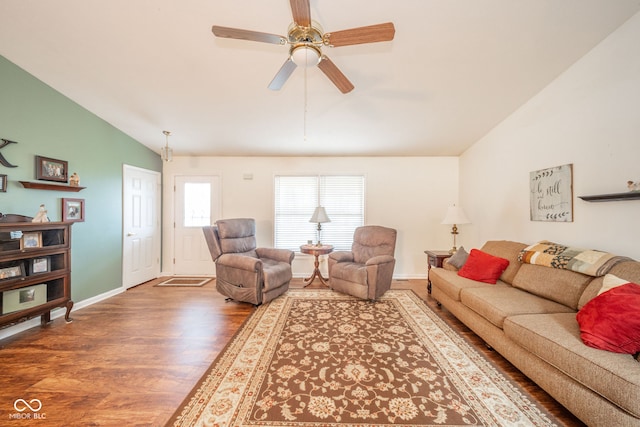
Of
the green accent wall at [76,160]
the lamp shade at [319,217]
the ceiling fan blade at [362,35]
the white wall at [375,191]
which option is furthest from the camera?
the white wall at [375,191]

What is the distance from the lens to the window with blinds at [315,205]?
187 inches

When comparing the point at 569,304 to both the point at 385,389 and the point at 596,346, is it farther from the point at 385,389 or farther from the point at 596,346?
the point at 385,389

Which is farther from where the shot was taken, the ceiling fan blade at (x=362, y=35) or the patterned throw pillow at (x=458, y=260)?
the patterned throw pillow at (x=458, y=260)

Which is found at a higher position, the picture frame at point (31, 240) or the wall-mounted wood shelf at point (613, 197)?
the wall-mounted wood shelf at point (613, 197)

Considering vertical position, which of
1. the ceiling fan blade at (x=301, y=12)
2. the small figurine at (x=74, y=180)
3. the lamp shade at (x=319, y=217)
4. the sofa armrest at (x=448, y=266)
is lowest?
the sofa armrest at (x=448, y=266)

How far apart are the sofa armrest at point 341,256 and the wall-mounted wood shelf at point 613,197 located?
274 centimetres

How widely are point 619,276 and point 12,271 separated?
5204mm

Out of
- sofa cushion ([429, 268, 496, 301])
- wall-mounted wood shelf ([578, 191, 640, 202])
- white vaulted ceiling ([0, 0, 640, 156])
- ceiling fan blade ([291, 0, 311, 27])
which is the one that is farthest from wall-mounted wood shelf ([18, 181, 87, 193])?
wall-mounted wood shelf ([578, 191, 640, 202])

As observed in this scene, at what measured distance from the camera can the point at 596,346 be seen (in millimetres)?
1464

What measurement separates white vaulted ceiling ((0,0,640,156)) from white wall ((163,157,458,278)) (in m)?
0.89

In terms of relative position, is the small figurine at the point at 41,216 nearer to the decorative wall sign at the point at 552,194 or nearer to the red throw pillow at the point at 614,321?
the red throw pillow at the point at 614,321

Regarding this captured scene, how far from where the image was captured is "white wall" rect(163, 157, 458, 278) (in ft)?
15.3

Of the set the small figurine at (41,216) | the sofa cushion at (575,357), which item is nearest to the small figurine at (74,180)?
the small figurine at (41,216)

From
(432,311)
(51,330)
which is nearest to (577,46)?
(432,311)
